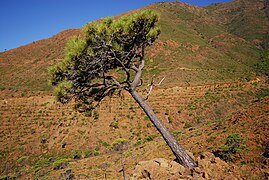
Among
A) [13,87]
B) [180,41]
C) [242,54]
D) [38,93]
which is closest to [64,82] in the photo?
[38,93]

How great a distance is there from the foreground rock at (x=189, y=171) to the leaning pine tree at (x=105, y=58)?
36 centimetres

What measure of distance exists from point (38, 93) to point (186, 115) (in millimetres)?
20219

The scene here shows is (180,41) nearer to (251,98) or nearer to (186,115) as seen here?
(251,98)

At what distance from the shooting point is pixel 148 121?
56.1 ft

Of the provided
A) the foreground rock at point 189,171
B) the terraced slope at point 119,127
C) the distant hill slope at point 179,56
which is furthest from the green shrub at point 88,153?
the distant hill slope at point 179,56

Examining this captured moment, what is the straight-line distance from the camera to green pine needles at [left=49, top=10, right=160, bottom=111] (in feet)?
21.4

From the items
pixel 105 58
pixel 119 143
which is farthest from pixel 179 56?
pixel 105 58

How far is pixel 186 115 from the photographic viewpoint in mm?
17953

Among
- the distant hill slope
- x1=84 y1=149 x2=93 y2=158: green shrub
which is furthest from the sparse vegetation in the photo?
the distant hill slope

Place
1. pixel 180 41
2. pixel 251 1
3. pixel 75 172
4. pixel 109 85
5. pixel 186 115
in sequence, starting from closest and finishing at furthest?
1. pixel 109 85
2. pixel 75 172
3. pixel 186 115
4. pixel 180 41
5. pixel 251 1

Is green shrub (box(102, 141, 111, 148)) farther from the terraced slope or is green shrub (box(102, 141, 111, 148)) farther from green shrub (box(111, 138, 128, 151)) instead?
green shrub (box(111, 138, 128, 151))

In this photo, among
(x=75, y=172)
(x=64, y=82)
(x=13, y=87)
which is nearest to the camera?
(x=64, y=82)

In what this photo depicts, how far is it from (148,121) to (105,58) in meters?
11.2

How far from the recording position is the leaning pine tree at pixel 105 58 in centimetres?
641
